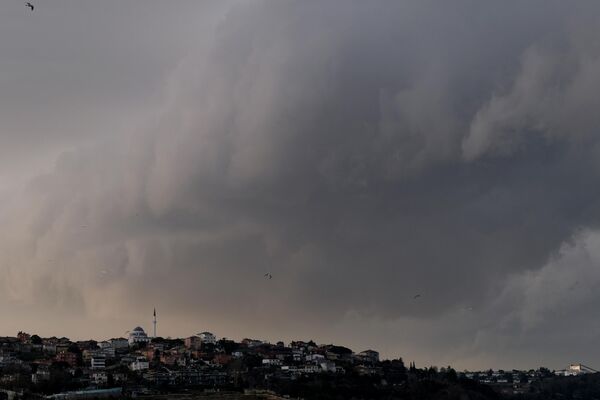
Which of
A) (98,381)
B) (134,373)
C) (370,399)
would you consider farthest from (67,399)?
(370,399)

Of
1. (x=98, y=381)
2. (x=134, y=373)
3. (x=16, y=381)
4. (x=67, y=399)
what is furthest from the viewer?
(x=134, y=373)

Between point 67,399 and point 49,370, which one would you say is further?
point 49,370

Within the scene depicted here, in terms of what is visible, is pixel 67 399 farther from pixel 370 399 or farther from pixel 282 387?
pixel 370 399

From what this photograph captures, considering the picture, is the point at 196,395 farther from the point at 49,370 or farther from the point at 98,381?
the point at 49,370

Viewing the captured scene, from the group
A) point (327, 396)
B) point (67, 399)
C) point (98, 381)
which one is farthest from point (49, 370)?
point (327, 396)

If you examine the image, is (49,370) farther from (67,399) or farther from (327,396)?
(327,396)

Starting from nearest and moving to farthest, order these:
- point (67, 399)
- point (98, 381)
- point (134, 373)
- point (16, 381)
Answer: point (67, 399), point (16, 381), point (98, 381), point (134, 373)

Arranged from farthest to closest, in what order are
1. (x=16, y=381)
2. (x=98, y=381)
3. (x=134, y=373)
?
(x=134, y=373)
(x=98, y=381)
(x=16, y=381)

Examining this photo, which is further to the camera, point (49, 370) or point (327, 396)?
point (49, 370)
